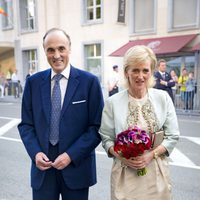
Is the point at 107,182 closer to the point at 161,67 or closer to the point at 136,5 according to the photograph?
the point at 161,67

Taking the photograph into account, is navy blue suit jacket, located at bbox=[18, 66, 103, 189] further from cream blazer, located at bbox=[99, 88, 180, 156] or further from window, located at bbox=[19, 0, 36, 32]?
window, located at bbox=[19, 0, 36, 32]

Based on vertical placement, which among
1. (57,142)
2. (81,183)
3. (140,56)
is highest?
(140,56)

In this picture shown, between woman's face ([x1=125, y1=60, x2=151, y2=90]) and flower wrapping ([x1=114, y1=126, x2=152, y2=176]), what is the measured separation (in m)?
0.32

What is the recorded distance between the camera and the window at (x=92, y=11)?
665 inches

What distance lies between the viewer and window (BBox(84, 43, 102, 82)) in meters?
17.1

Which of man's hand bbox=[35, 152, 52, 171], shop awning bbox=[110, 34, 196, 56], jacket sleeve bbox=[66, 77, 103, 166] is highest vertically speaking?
shop awning bbox=[110, 34, 196, 56]

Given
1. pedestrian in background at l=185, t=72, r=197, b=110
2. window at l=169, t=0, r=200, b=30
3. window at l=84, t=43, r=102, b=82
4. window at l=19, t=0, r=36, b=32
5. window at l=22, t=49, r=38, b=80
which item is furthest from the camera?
window at l=22, t=49, r=38, b=80

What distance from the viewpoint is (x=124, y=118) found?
1.98 m

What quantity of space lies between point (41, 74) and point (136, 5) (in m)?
13.8

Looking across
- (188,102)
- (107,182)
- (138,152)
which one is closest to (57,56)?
→ (138,152)

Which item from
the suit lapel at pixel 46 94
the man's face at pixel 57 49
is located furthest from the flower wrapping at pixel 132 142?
the man's face at pixel 57 49

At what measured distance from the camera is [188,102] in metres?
10.7

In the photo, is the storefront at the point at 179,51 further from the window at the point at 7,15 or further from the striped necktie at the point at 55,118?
the window at the point at 7,15

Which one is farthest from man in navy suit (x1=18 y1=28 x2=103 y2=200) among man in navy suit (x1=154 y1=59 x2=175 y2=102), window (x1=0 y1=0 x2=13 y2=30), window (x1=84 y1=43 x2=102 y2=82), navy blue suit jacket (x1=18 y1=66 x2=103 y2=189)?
window (x1=0 y1=0 x2=13 y2=30)
